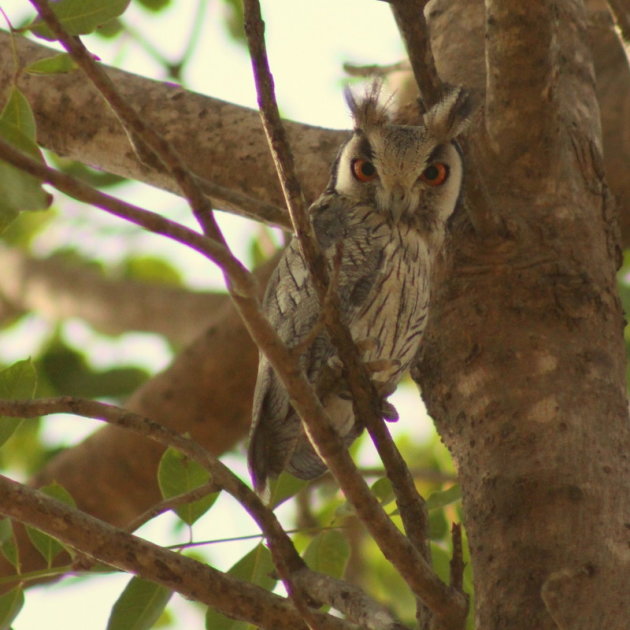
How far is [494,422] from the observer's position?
2.14m

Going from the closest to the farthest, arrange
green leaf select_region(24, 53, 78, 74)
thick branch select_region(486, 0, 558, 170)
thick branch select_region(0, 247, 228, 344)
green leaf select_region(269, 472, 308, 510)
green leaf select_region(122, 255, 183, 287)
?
green leaf select_region(24, 53, 78, 74) < green leaf select_region(269, 472, 308, 510) < thick branch select_region(486, 0, 558, 170) < thick branch select_region(0, 247, 228, 344) < green leaf select_region(122, 255, 183, 287)

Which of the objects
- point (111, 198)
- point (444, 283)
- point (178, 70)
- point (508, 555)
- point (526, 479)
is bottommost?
point (111, 198)

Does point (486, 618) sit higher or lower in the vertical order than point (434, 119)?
lower

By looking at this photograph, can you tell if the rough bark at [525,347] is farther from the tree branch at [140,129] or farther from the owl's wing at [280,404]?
the tree branch at [140,129]

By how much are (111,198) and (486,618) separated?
3.54 feet

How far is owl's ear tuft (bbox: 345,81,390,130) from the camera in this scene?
2838mm

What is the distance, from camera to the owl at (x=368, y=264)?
8.05ft

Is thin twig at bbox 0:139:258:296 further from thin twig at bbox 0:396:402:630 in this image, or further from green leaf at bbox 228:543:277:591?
green leaf at bbox 228:543:277:591

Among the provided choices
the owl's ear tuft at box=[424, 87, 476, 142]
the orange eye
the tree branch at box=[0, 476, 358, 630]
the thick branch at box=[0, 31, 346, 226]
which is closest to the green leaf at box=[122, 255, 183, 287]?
the thick branch at box=[0, 31, 346, 226]

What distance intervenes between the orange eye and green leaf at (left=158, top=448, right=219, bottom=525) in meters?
1.19

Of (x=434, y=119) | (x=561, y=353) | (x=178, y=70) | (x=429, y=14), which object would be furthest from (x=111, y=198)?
(x=178, y=70)

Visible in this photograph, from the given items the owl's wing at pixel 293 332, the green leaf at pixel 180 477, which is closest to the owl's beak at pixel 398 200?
the owl's wing at pixel 293 332

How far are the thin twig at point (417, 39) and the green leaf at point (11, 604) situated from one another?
1.25m

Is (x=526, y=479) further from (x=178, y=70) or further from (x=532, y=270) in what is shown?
(x=178, y=70)
